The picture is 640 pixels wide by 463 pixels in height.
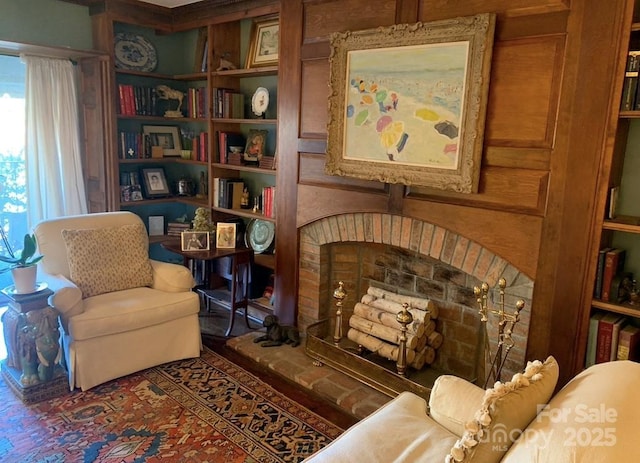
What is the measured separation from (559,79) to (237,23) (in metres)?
2.73

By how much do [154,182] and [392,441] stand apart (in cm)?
350

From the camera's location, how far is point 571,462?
109 centimetres

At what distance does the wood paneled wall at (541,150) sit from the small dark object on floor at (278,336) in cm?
→ 120

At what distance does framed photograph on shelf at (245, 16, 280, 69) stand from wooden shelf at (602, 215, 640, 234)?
8.05 ft

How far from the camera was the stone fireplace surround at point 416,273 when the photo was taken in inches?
99.3

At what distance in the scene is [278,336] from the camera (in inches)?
134

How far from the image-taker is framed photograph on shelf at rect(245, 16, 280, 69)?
362cm

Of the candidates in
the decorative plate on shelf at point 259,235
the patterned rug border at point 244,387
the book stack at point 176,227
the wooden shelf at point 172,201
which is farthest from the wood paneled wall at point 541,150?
the book stack at point 176,227

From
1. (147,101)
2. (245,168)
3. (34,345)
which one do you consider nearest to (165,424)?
(34,345)

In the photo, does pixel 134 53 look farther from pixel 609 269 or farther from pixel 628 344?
pixel 628 344

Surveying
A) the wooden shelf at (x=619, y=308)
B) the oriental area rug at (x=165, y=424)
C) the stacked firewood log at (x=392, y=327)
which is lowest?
the oriental area rug at (x=165, y=424)

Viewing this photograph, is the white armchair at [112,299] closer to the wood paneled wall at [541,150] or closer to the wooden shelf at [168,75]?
the wooden shelf at [168,75]

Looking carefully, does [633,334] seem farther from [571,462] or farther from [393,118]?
[393,118]

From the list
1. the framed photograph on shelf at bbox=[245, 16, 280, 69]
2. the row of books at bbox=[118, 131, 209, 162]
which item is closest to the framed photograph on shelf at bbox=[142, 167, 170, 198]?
the row of books at bbox=[118, 131, 209, 162]
